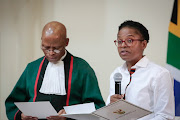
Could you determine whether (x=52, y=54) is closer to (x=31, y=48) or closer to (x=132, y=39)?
(x=132, y=39)

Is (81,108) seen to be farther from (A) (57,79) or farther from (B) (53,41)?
(B) (53,41)

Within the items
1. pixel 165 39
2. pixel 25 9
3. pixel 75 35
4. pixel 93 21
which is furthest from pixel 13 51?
pixel 165 39

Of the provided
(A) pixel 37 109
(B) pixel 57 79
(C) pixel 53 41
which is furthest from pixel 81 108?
(C) pixel 53 41

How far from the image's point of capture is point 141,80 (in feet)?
8.33

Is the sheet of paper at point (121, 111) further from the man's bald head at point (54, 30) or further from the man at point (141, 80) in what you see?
the man's bald head at point (54, 30)

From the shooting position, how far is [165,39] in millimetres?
4492

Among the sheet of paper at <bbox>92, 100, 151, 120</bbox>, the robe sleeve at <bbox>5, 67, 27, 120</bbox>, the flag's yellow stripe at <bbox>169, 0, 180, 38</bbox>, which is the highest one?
the flag's yellow stripe at <bbox>169, 0, 180, 38</bbox>

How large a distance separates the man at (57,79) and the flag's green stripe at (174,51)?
141 centimetres

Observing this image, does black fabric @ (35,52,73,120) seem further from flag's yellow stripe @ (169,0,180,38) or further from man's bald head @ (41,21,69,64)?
flag's yellow stripe @ (169,0,180,38)

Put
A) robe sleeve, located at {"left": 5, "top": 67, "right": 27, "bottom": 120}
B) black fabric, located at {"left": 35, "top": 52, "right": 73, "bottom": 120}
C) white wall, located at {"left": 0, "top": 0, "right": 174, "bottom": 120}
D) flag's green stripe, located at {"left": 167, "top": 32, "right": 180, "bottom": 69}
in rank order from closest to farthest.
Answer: black fabric, located at {"left": 35, "top": 52, "right": 73, "bottom": 120} → robe sleeve, located at {"left": 5, "top": 67, "right": 27, "bottom": 120} → flag's green stripe, located at {"left": 167, "top": 32, "right": 180, "bottom": 69} → white wall, located at {"left": 0, "top": 0, "right": 174, "bottom": 120}

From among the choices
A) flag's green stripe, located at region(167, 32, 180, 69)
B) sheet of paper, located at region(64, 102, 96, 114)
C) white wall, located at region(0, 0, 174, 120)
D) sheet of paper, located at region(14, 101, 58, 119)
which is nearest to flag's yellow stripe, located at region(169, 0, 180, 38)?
flag's green stripe, located at region(167, 32, 180, 69)

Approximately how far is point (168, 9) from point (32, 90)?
2451mm

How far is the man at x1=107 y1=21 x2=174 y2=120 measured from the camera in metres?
2.37

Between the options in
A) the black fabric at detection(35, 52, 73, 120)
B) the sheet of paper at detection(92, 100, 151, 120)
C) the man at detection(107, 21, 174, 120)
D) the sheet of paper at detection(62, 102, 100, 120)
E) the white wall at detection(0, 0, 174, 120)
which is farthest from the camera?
the white wall at detection(0, 0, 174, 120)
